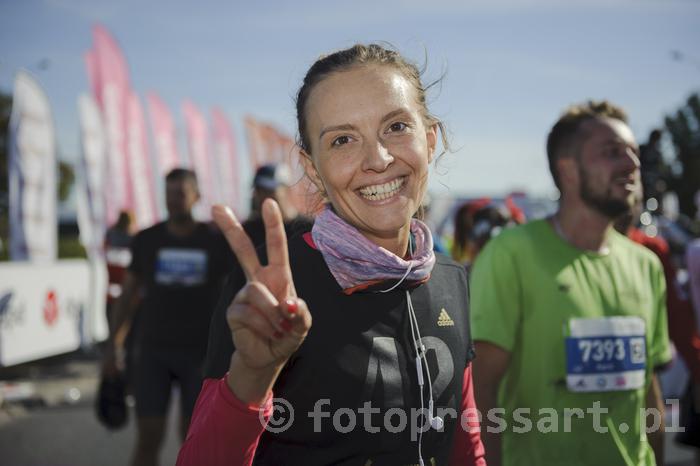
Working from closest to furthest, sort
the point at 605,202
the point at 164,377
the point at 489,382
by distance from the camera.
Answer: the point at 489,382
the point at 605,202
the point at 164,377

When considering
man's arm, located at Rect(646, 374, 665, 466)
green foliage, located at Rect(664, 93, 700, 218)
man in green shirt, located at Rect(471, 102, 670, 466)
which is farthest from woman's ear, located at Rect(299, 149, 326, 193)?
green foliage, located at Rect(664, 93, 700, 218)

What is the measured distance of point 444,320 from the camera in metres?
2.03

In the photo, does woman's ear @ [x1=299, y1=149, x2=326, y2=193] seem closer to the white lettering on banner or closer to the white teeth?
the white teeth

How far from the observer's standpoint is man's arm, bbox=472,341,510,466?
2701mm

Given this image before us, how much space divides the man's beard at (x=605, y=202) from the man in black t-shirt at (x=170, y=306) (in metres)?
3.12

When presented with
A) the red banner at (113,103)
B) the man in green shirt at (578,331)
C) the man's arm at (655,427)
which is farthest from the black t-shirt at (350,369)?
the red banner at (113,103)

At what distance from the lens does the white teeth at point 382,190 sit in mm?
1901

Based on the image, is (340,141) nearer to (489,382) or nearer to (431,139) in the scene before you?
(431,139)

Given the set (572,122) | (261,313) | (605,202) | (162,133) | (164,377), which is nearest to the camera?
(261,313)

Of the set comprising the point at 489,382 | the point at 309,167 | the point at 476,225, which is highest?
the point at 309,167

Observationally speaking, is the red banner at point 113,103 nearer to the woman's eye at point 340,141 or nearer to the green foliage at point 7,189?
the green foliage at point 7,189

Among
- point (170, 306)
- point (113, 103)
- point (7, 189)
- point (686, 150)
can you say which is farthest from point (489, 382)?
point (686, 150)

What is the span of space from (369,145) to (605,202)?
1.45m

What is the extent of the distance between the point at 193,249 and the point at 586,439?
3505 mm
